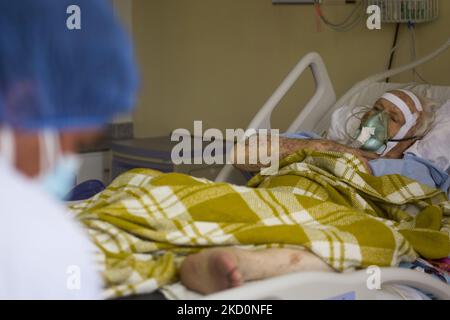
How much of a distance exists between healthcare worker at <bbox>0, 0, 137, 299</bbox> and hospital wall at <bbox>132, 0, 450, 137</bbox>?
5.22 ft

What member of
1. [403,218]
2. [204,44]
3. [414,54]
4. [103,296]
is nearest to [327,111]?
[414,54]

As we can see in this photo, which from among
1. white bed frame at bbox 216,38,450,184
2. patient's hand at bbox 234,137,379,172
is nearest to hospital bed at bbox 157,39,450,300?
white bed frame at bbox 216,38,450,184

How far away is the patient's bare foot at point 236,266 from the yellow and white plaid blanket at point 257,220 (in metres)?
0.02

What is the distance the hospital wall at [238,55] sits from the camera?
2.29 m

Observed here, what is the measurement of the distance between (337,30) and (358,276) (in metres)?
1.40

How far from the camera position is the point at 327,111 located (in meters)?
1.99

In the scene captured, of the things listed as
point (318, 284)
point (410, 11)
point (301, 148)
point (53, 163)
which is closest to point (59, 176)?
point (53, 163)

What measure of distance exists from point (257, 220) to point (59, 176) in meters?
0.59

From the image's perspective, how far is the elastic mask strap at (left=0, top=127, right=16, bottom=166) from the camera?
1.75 feet

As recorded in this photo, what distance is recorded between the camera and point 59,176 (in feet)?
1.85

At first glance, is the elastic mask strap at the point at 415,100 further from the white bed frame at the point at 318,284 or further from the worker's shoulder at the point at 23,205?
the worker's shoulder at the point at 23,205

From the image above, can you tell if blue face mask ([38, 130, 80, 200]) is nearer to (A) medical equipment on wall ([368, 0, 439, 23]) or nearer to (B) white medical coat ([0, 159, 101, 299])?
(B) white medical coat ([0, 159, 101, 299])

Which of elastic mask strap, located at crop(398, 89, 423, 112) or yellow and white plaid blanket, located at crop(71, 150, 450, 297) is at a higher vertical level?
elastic mask strap, located at crop(398, 89, 423, 112)

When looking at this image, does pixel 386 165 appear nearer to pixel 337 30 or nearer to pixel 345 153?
pixel 345 153
